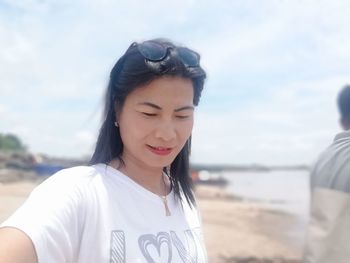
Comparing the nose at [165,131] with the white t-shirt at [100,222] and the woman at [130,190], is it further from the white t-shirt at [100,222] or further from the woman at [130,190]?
the white t-shirt at [100,222]

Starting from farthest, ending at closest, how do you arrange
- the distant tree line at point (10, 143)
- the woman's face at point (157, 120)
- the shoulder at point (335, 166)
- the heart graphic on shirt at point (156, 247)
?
the distant tree line at point (10, 143)
the shoulder at point (335, 166)
the woman's face at point (157, 120)
the heart graphic on shirt at point (156, 247)

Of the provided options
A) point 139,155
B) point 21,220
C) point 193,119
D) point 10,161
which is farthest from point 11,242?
point 10,161

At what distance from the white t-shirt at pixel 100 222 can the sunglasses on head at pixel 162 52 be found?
347mm

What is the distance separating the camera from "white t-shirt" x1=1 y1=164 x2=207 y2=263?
1.21 metres

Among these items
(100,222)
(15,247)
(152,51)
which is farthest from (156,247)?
(152,51)

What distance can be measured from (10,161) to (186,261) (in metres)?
29.9

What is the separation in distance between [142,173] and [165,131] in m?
0.18

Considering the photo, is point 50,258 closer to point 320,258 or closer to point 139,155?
point 139,155

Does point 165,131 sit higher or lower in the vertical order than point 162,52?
lower

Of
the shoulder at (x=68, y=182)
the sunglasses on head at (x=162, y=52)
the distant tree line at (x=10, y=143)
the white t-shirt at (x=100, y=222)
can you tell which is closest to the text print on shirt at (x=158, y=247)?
the white t-shirt at (x=100, y=222)

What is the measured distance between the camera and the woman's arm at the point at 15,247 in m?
1.12

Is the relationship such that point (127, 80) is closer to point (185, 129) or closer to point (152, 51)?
point (152, 51)

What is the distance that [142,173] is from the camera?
161 centimetres

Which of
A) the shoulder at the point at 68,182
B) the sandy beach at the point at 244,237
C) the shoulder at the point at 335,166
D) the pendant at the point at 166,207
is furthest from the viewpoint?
the sandy beach at the point at 244,237
